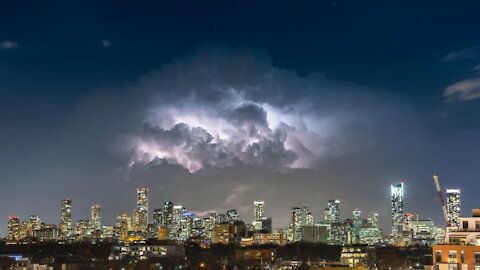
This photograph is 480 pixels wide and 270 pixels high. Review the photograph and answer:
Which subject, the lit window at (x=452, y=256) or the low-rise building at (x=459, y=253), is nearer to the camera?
the low-rise building at (x=459, y=253)

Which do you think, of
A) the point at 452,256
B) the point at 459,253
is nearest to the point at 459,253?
the point at 459,253

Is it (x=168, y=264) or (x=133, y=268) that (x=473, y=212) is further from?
(x=168, y=264)

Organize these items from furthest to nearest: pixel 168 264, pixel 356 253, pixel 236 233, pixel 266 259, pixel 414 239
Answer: pixel 236 233
pixel 414 239
pixel 266 259
pixel 356 253
pixel 168 264

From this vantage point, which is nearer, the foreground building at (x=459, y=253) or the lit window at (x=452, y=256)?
the foreground building at (x=459, y=253)

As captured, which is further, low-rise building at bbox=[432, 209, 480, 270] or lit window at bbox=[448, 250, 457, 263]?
lit window at bbox=[448, 250, 457, 263]

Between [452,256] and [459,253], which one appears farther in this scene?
[452,256]

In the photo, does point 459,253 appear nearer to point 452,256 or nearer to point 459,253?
point 459,253

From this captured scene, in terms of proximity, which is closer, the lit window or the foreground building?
the foreground building

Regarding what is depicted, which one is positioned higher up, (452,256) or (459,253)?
(459,253)

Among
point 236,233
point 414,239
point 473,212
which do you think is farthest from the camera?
point 236,233

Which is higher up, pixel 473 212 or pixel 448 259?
pixel 473 212

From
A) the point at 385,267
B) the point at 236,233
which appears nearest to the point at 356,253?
the point at 385,267
